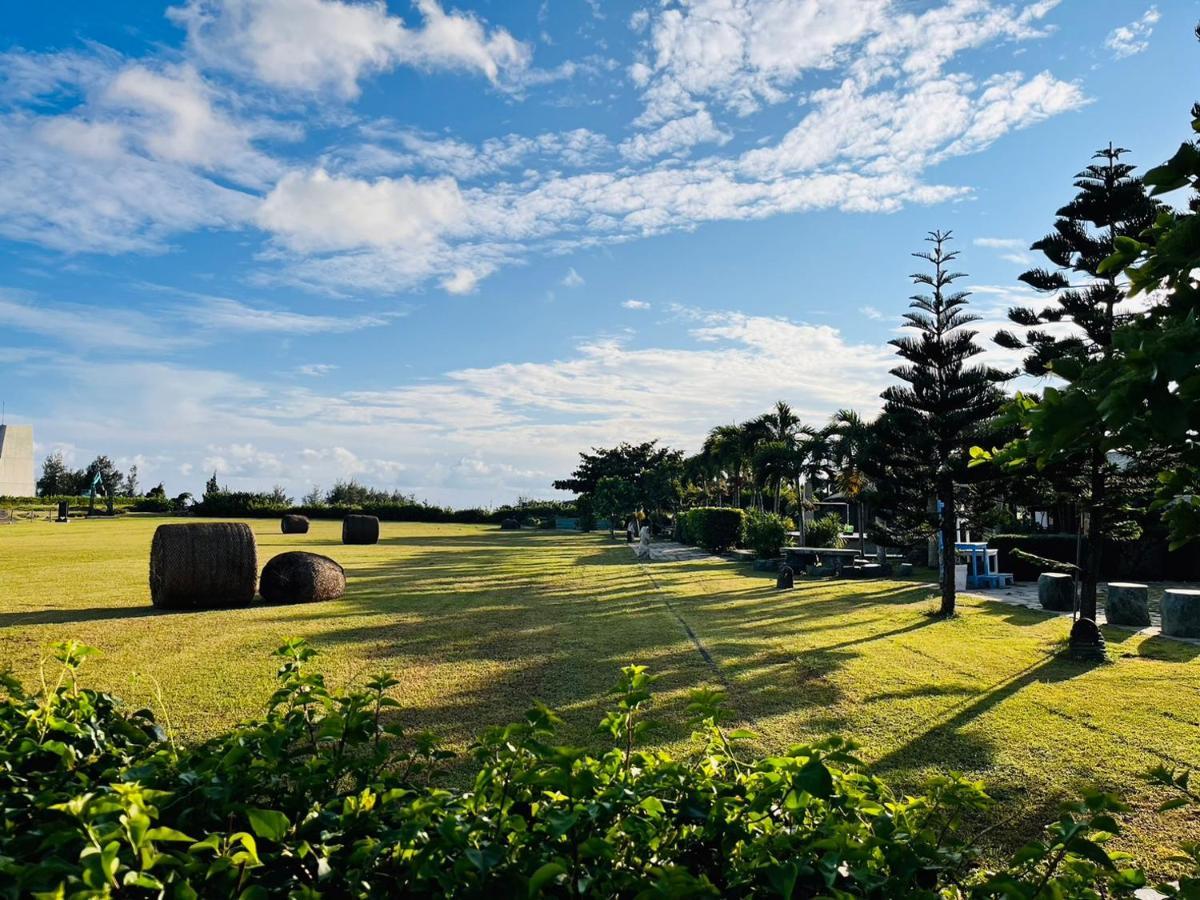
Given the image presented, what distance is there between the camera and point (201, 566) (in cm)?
1132

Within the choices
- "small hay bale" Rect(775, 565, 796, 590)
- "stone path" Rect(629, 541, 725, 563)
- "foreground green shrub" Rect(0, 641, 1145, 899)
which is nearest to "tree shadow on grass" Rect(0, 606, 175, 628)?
"foreground green shrub" Rect(0, 641, 1145, 899)

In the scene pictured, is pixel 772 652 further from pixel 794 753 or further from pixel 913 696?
pixel 794 753

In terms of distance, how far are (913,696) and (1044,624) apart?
18.8ft

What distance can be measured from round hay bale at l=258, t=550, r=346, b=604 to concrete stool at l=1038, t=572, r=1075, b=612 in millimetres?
11838

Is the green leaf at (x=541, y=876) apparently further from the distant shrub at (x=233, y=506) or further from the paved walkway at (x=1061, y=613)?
the distant shrub at (x=233, y=506)

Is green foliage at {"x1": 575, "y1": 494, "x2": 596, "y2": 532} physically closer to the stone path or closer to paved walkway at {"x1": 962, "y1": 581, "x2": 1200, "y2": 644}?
the stone path

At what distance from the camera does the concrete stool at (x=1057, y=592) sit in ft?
41.1

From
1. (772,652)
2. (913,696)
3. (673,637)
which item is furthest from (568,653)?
(913,696)

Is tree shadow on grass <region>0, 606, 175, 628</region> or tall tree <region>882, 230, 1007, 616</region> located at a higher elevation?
tall tree <region>882, 230, 1007, 616</region>

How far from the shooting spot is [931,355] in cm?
1252

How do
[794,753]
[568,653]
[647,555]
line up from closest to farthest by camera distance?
[794,753]
[568,653]
[647,555]

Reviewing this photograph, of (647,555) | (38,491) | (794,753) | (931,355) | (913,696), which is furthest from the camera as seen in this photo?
(38,491)

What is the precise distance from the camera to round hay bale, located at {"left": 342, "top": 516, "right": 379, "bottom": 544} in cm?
3089

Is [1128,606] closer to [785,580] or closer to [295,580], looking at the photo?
[785,580]
